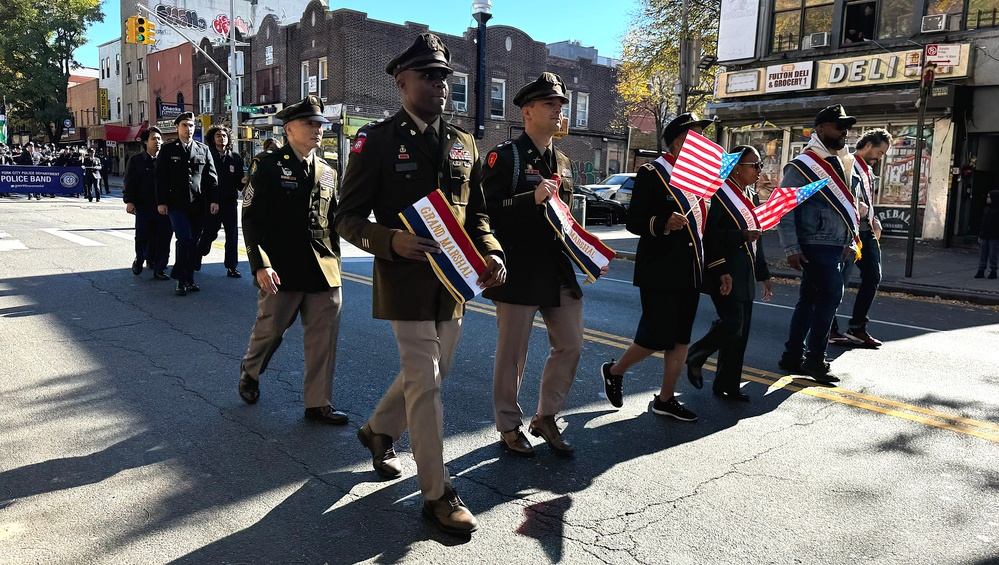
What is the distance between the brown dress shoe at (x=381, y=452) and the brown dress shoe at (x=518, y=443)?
0.68 meters

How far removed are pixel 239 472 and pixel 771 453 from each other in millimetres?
2996

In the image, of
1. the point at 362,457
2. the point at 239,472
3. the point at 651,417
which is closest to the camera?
the point at 239,472

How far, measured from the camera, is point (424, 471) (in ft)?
11.2

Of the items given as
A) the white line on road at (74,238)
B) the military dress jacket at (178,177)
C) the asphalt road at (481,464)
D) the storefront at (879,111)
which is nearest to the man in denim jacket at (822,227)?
the asphalt road at (481,464)

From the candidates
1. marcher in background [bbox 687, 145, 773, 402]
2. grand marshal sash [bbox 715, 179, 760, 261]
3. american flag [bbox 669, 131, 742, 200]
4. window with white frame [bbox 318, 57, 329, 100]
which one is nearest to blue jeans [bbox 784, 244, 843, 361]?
marcher in background [bbox 687, 145, 773, 402]

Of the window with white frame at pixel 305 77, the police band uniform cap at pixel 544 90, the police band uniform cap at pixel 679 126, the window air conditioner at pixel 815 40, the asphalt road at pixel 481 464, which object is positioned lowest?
the asphalt road at pixel 481 464

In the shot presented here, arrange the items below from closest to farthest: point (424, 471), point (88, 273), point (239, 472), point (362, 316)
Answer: point (424, 471) → point (239, 472) → point (362, 316) → point (88, 273)

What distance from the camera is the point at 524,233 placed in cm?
428

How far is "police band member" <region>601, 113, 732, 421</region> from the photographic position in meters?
4.79

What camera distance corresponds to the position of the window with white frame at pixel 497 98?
4094 cm

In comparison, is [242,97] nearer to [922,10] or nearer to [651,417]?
[922,10]

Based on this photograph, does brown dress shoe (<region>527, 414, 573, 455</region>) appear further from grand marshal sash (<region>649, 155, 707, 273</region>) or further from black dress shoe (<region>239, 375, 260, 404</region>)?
black dress shoe (<region>239, 375, 260, 404</region>)

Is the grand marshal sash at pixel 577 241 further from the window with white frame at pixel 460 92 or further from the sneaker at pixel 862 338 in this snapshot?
the window with white frame at pixel 460 92

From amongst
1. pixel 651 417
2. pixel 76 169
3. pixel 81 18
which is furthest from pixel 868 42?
Result: pixel 81 18
